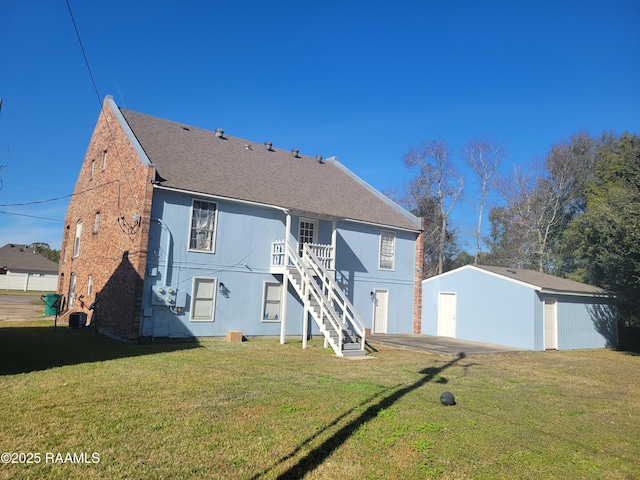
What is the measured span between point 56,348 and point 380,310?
1349cm

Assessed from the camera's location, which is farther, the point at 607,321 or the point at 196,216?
the point at 607,321

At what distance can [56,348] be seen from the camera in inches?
493

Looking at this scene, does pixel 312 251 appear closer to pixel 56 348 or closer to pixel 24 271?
pixel 56 348

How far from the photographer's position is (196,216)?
53.3 ft

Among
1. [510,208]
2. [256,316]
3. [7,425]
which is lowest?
[7,425]

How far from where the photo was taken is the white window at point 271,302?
17672 mm

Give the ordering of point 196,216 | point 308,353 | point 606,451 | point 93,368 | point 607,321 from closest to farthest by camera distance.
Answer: point 606,451
point 93,368
point 308,353
point 196,216
point 607,321

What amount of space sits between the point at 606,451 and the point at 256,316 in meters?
13.0

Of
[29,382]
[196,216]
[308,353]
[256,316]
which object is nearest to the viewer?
[29,382]

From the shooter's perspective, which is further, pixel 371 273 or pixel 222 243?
pixel 371 273

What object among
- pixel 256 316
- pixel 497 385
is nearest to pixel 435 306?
pixel 256 316

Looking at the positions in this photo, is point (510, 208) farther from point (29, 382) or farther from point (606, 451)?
point (29, 382)

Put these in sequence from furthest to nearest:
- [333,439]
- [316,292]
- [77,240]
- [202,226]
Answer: [77,240], [202,226], [316,292], [333,439]

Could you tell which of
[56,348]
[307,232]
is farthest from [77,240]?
[307,232]
